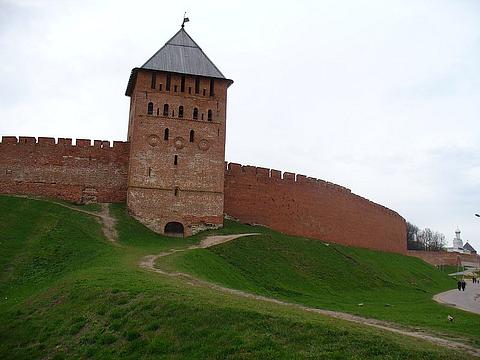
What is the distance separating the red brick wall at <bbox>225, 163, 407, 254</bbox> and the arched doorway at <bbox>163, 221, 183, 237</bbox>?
430 centimetres

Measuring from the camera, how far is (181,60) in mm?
29875

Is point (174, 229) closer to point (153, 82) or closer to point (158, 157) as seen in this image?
point (158, 157)

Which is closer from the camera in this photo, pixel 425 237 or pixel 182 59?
pixel 182 59

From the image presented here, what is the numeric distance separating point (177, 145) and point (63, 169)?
6.11 metres

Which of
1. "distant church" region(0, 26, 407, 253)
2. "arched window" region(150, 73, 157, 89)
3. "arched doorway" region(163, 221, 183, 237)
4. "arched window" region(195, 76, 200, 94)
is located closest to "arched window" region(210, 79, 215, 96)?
"distant church" region(0, 26, 407, 253)

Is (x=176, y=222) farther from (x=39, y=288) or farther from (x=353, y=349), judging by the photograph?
(x=353, y=349)

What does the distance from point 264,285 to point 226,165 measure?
13.4 meters

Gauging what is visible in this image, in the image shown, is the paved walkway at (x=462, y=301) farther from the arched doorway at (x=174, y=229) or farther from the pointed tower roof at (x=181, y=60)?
the pointed tower roof at (x=181, y=60)

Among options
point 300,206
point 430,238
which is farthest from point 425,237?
point 300,206

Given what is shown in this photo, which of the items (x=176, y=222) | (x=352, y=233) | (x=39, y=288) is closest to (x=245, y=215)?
(x=176, y=222)

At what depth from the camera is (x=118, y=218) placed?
26.0 m

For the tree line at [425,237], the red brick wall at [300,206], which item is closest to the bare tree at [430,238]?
the tree line at [425,237]

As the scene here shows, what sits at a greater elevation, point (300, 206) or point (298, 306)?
point (300, 206)

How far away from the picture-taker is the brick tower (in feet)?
90.1
